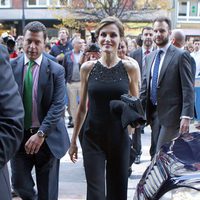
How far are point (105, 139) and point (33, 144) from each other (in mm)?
621

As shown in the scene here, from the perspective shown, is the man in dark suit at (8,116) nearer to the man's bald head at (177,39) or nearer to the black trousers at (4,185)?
the black trousers at (4,185)

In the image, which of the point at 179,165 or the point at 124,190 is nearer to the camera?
the point at 179,165

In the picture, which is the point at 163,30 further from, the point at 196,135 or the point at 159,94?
the point at 196,135

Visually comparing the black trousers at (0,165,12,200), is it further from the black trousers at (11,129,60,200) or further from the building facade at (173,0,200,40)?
the building facade at (173,0,200,40)

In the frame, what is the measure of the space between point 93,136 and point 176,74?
1.50 meters

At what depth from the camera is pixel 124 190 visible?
4.00 meters

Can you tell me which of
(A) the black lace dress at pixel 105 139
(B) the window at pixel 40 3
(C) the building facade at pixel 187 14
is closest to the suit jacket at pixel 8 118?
(A) the black lace dress at pixel 105 139

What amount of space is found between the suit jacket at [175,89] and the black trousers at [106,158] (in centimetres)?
122

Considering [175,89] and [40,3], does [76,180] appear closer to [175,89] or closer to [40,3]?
[175,89]

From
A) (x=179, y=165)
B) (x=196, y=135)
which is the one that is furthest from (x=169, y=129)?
(x=179, y=165)

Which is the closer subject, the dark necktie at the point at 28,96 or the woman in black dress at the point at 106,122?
the woman in black dress at the point at 106,122

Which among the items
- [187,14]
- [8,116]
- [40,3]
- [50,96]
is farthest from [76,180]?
[187,14]

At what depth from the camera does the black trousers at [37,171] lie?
412 centimetres

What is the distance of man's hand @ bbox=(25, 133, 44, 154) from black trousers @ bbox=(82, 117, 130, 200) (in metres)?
0.39
